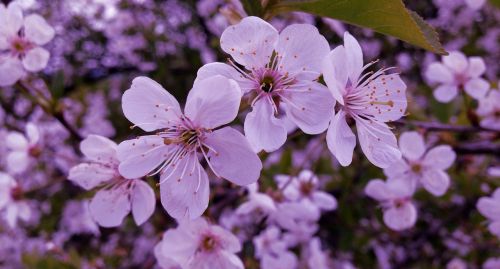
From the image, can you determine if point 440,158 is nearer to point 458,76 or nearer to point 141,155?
point 458,76

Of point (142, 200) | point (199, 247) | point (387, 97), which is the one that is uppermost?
point (387, 97)

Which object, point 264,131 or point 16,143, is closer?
point 264,131

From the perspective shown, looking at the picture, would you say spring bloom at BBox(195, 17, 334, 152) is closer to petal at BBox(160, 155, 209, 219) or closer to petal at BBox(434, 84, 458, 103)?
petal at BBox(160, 155, 209, 219)

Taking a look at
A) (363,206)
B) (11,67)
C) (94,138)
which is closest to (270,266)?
(363,206)

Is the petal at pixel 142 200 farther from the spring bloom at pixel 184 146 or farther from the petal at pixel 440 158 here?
the petal at pixel 440 158

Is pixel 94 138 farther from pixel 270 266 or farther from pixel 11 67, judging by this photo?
pixel 270 266

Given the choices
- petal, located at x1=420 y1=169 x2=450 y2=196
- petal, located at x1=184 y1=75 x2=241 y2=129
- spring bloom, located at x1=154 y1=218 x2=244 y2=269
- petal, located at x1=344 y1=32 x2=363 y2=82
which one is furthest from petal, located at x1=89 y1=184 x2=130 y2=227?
petal, located at x1=420 y1=169 x2=450 y2=196

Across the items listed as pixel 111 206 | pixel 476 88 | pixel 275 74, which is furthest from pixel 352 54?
pixel 476 88
